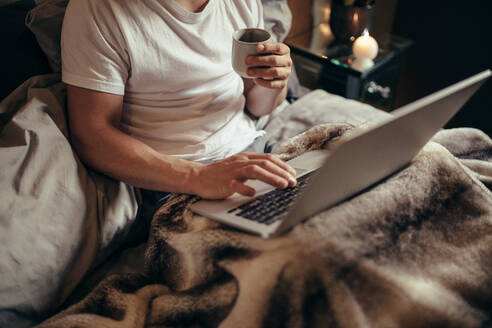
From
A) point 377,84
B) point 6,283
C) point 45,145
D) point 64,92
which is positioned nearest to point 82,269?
point 6,283

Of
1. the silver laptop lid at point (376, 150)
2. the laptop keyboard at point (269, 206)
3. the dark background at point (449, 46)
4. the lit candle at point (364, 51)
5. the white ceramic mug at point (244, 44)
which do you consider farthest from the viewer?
the dark background at point (449, 46)

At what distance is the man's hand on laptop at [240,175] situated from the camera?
779mm

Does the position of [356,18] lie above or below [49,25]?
below

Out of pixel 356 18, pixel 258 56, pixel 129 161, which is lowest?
pixel 129 161

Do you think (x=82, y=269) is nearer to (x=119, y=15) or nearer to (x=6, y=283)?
(x=6, y=283)

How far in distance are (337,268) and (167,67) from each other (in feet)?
2.03

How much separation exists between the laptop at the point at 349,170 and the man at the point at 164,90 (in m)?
0.04

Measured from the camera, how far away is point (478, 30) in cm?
193

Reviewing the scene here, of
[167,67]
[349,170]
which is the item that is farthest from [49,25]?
[349,170]

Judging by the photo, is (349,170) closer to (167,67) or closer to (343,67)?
(167,67)

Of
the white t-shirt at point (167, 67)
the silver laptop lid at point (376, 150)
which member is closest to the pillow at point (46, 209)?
the white t-shirt at point (167, 67)

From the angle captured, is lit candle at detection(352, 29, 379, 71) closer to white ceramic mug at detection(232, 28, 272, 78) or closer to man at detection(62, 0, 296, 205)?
man at detection(62, 0, 296, 205)

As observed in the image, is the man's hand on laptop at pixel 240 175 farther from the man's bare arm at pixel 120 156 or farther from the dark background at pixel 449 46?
the dark background at pixel 449 46

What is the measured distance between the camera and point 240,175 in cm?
81
